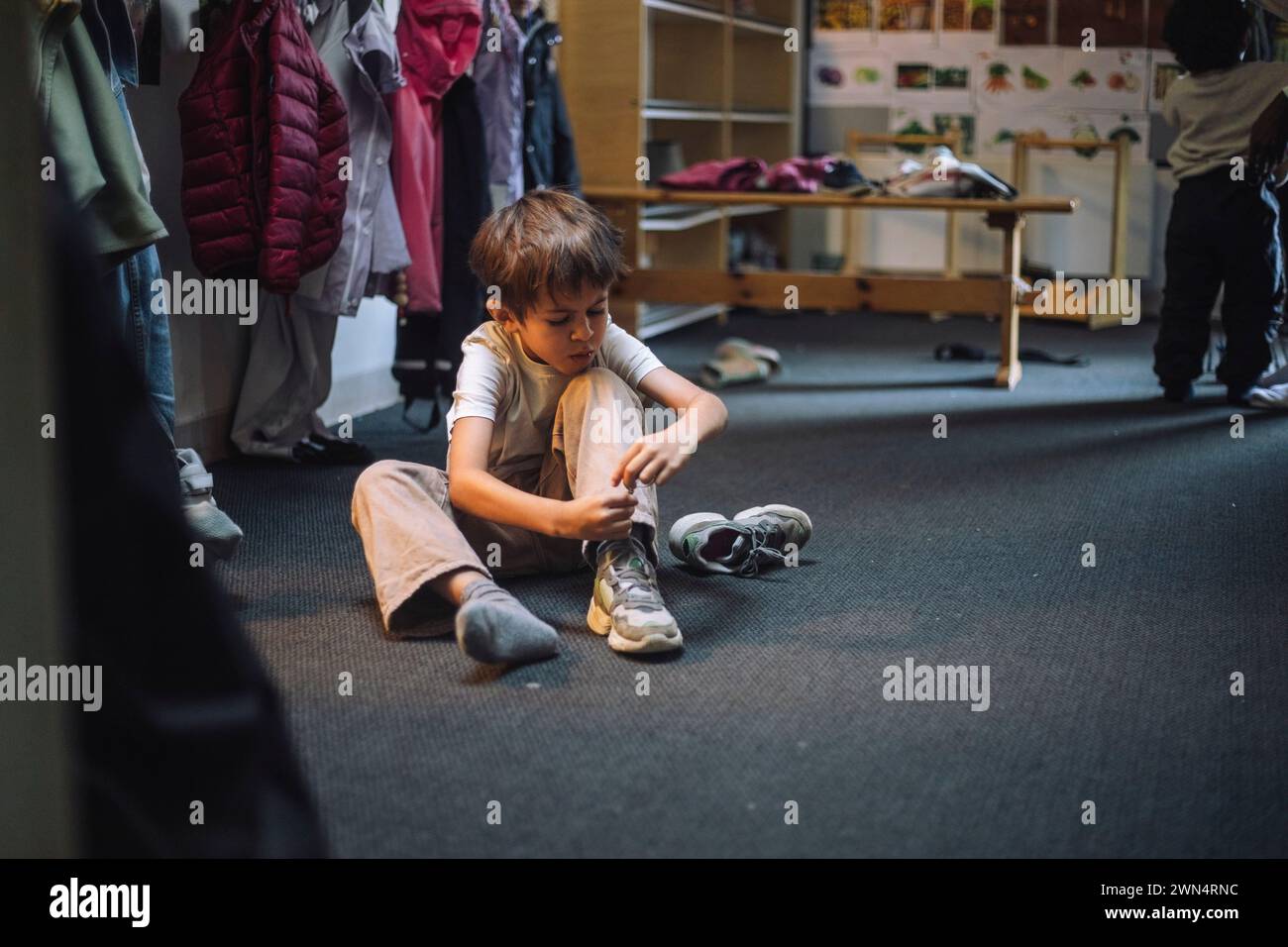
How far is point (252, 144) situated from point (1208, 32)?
2521 millimetres

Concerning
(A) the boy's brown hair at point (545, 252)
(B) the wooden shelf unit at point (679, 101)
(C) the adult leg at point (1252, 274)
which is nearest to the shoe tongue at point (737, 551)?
(A) the boy's brown hair at point (545, 252)

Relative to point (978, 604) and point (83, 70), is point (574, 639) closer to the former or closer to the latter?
point (978, 604)

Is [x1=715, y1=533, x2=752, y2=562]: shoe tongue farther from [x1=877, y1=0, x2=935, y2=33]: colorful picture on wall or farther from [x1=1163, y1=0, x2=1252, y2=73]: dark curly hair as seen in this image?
[x1=877, y1=0, x2=935, y2=33]: colorful picture on wall

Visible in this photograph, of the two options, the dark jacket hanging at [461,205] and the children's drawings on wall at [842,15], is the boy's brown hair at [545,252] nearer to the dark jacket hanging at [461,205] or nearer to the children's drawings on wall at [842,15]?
the dark jacket hanging at [461,205]

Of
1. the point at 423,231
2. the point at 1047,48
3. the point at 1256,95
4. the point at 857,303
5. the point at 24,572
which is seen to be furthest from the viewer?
the point at 1047,48

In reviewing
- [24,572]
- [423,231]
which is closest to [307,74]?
[423,231]

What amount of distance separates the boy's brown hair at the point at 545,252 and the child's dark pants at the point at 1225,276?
2.35 m

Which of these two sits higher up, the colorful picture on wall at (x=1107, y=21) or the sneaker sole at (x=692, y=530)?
the colorful picture on wall at (x=1107, y=21)

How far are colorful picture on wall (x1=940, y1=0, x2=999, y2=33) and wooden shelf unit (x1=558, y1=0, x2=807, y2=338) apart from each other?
2.16ft

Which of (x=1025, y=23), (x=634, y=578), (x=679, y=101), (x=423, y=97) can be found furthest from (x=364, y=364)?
(x=1025, y=23)

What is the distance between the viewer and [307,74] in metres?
2.80

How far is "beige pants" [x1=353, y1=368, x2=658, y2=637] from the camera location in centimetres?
190

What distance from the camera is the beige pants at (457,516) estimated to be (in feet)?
6.22
